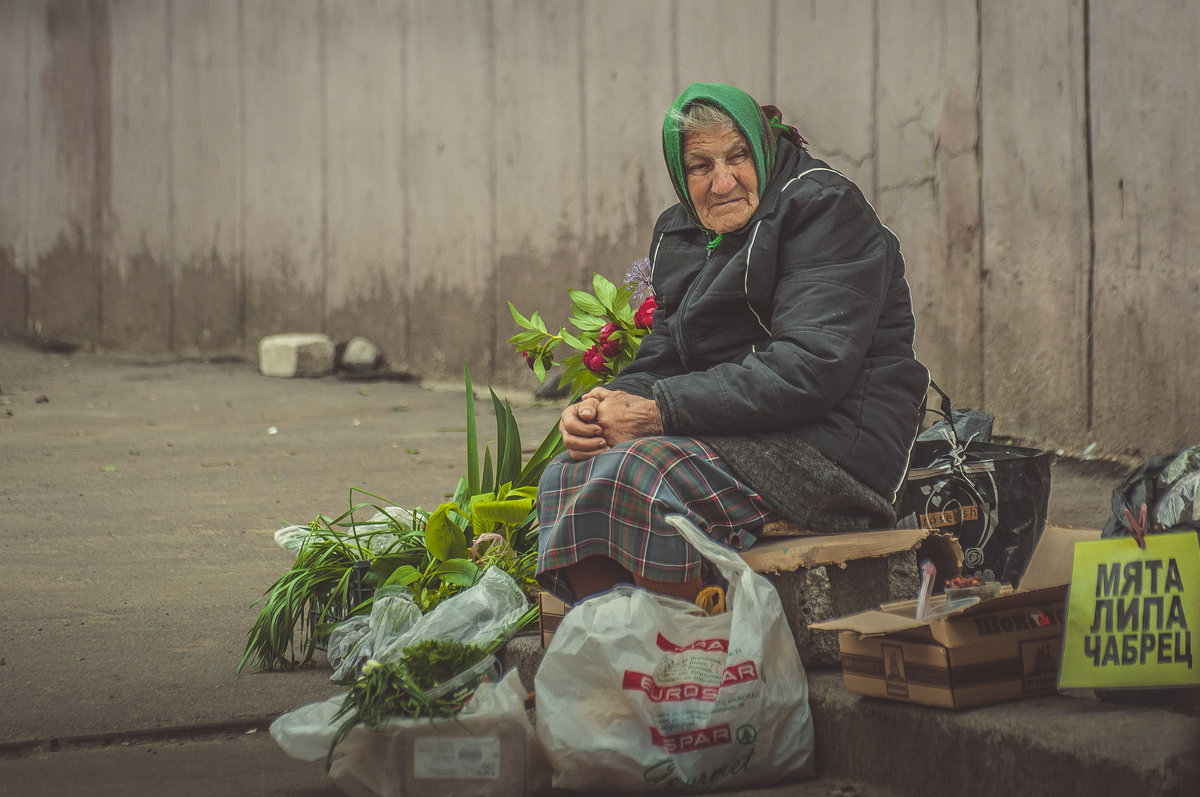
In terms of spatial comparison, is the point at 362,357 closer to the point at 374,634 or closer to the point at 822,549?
the point at 374,634

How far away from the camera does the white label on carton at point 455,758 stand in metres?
1.85

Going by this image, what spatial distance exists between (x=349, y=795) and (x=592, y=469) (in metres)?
0.67

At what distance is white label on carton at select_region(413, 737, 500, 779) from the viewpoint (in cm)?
185

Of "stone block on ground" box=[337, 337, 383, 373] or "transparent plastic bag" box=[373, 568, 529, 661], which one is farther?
"stone block on ground" box=[337, 337, 383, 373]

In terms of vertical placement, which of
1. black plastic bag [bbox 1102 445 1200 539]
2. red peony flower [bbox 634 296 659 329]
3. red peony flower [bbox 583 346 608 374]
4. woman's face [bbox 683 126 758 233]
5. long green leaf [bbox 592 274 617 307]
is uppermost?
woman's face [bbox 683 126 758 233]

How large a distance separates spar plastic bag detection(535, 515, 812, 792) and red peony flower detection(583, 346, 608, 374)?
3.40 feet

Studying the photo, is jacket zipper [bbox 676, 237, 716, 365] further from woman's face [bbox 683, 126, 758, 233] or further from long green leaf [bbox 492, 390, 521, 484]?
long green leaf [bbox 492, 390, 521, 484]

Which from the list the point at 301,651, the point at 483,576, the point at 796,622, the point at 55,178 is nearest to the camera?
the point at 796,622

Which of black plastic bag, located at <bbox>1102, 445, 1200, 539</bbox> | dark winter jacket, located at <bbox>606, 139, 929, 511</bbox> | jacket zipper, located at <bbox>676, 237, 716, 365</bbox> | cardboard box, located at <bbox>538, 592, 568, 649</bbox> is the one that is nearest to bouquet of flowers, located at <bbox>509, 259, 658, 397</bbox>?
jacket zipper, located at <bbox>676, 237, 716, 365</bbox>

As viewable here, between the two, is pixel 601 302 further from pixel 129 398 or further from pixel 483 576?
pixel 129 398

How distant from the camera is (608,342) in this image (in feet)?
9.50

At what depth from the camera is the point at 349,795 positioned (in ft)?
6.21

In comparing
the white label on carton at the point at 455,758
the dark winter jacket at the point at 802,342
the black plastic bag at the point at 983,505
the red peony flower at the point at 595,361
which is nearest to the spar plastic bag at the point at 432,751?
the white label on carton at the point at 455,758

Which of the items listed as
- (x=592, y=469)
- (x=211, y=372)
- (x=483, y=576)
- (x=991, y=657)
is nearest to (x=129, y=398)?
(x=211, y=372)
